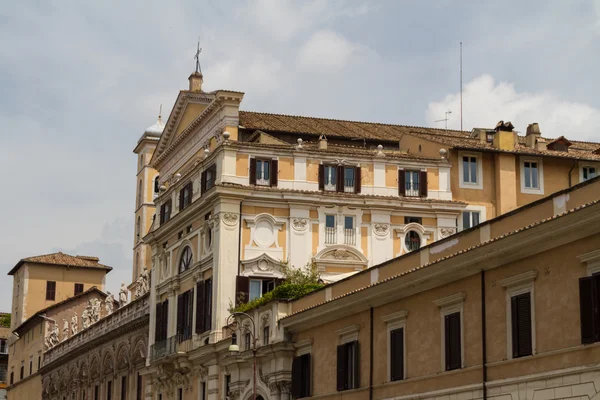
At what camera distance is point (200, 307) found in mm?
52875

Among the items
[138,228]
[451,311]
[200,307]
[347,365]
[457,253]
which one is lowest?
[347,365]

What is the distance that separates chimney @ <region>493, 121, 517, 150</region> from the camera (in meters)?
55.2

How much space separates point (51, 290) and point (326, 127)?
2295 inches

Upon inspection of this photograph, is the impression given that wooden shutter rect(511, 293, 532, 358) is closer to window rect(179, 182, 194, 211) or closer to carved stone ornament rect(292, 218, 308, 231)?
carved stone ornament rect(292, 218, 308, 231)

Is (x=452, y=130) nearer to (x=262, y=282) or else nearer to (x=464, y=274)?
(x=262, y=282)

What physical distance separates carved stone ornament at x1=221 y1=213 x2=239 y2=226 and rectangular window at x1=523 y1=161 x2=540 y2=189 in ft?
46.8

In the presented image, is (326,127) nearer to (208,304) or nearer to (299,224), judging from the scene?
(299,224)

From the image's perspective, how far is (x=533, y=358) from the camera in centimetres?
2836

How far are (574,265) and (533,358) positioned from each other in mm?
2705

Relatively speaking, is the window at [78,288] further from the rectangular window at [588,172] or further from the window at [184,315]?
the rectangular window at [588,172]

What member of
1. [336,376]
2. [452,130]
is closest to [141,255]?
[452,130]

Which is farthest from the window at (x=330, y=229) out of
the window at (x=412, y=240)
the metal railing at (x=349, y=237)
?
the window at (x=412, y=240)

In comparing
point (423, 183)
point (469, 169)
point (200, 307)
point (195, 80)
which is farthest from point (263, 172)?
point (195, 80)

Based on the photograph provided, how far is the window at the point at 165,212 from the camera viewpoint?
60.0 m
